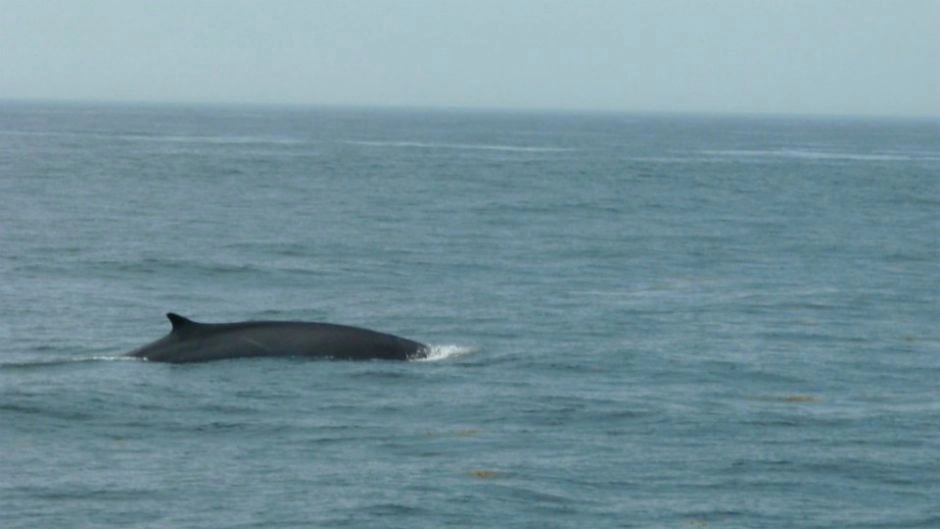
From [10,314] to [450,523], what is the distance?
13.2m

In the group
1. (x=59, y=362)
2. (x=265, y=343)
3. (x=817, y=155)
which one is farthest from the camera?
(x=817, y=155)

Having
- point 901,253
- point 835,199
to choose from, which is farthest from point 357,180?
point 901,253

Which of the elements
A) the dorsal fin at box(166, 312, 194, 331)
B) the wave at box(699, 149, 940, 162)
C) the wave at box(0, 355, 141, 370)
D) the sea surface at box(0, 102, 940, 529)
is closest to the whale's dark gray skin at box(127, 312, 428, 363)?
the dorsal fin at box(166, 312, 194, 331)

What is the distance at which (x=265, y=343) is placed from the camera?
20.6 m

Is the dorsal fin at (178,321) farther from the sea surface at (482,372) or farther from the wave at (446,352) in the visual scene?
the wave at (446,352)

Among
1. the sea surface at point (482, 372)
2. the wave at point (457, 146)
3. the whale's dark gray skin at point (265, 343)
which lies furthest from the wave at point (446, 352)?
the wave at point (457, 146)

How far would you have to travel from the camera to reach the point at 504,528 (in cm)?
1348

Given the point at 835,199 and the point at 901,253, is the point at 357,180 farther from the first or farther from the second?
the point at 901,253

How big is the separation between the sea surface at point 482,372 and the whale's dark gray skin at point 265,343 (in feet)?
0.99

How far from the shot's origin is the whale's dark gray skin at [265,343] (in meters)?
20.4

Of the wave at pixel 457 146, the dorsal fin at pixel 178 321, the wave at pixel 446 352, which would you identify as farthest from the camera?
the wave at pixel 457 146

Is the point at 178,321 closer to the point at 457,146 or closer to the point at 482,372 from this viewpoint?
the point at 482,372

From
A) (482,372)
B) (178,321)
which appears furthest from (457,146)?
(178,321)

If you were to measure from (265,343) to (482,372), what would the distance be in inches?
95.5
